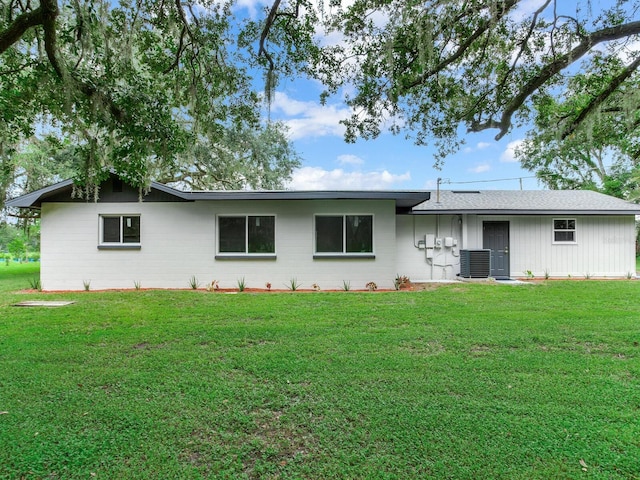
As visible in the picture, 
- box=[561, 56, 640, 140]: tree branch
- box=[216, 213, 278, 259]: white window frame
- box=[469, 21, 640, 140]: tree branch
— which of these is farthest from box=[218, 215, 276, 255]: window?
box=[561, 56, 640, 140]: tree branch

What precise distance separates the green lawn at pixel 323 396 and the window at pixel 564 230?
6.23 meters

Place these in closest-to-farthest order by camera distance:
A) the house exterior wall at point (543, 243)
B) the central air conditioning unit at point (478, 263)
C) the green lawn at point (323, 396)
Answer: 1. the green lawn at point (323, 396)
2. the central air conditioning unit at point (478, 263)
3. the house exterior wall at point (543, 243)

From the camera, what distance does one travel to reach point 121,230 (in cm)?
915

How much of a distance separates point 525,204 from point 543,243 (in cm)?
142

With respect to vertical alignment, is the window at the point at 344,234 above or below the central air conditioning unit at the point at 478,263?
above

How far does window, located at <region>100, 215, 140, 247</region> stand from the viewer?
30.0 feet

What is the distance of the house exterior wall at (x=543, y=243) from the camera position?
36.1 ft

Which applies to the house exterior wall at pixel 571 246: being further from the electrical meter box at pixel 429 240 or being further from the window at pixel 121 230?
the window at pixel 121 230

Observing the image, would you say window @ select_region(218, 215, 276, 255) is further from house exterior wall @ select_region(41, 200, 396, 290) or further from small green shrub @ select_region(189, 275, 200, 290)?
small green shrub @ select_region(189, 275, 200, 290)

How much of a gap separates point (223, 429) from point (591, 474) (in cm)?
236

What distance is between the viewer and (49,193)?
8.76 meters

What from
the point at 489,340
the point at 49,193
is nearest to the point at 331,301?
the point at 489,340

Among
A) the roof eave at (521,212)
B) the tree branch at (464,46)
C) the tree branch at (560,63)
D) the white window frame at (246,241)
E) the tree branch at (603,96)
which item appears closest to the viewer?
the tree branch at (560,63)

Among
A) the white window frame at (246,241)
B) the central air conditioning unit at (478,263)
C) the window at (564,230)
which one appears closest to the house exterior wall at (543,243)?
the window at (564,230)
